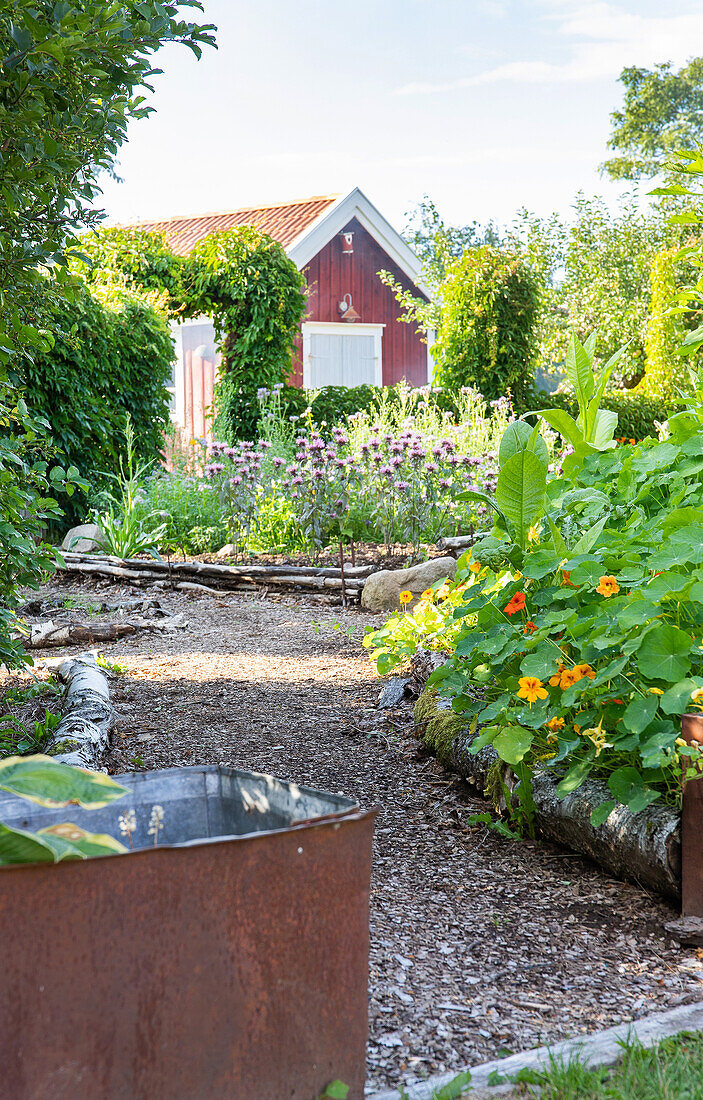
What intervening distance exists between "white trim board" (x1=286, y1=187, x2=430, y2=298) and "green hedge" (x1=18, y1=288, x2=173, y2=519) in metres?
6.80

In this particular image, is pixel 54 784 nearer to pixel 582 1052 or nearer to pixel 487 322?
pixel 582 1052

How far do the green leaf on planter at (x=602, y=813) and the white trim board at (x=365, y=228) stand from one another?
1455 cm

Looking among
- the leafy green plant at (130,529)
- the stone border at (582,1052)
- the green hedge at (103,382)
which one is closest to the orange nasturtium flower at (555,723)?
the stone border at (582,1052)

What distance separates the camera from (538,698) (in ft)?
8.04

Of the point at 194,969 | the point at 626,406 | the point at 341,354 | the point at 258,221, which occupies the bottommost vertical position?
the point at 194,969

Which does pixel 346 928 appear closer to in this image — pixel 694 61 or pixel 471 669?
pixel 471 669

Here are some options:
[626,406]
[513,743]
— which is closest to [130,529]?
[513,743]

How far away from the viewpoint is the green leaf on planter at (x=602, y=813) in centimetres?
221

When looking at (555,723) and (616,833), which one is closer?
(616,833)

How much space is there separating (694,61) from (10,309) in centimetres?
3110

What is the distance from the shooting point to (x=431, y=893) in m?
2.33

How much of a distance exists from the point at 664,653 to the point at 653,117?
100ft

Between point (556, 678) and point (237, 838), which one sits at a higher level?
point (237, 838)

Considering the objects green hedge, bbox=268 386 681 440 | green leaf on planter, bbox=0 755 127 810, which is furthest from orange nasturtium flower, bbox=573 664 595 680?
green hedge, bbox=268 386 681 440
